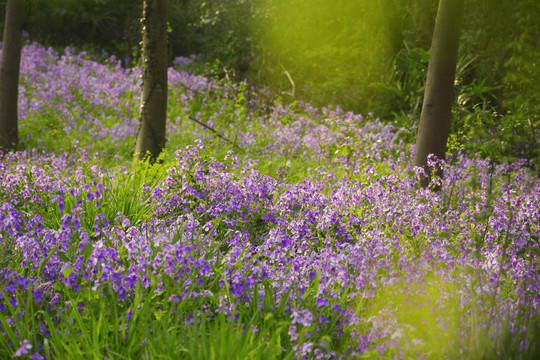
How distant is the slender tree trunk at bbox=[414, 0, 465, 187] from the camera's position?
20.5 feet

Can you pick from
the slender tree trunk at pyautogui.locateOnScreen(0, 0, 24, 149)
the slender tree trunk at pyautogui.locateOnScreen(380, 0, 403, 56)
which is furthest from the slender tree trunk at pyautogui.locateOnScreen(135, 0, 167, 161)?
the slender tree trunk at pyautogui.locateOnScreen(380, 0, 403, 56)

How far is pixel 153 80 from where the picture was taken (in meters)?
7.21

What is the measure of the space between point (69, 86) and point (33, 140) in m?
2.86

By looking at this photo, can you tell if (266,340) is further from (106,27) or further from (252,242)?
(106,27)

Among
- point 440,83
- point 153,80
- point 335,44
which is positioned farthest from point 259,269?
point 335,44

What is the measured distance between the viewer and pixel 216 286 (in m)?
3.66

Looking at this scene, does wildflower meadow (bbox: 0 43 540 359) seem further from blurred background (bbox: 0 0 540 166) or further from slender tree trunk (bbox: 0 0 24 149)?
blurred background (bbox: 0 0 540 166)

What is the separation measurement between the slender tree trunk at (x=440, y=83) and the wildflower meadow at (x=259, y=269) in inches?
21.7

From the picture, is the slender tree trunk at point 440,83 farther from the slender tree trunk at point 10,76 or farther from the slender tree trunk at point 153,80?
the slender tree trunk at point 10,76

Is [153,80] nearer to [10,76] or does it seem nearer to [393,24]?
[10,76]

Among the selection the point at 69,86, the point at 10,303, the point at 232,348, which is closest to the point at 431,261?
the point at 232,348

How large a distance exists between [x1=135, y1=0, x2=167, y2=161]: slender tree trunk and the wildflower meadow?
0.58 m

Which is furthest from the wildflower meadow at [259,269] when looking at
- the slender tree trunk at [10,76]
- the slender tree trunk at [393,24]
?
the slender tree trunk at [393,24]

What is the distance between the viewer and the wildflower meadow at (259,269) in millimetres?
2910
